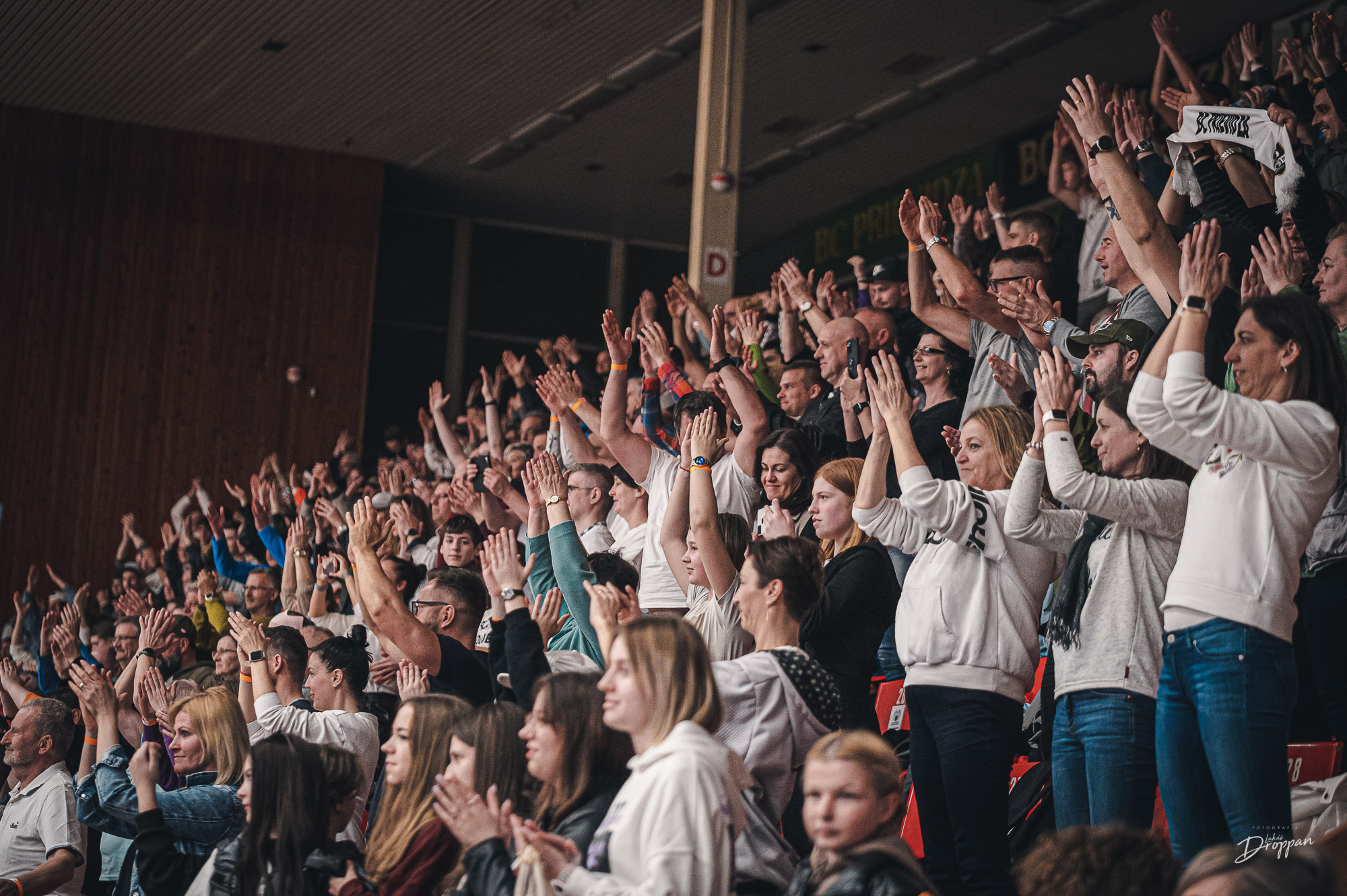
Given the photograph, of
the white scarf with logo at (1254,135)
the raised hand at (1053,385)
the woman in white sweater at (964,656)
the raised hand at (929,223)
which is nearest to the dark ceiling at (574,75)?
the raised hand at (929,223)

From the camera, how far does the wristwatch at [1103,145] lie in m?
3.41

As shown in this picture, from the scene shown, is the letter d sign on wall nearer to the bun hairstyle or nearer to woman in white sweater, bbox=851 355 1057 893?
the bun hairstyle

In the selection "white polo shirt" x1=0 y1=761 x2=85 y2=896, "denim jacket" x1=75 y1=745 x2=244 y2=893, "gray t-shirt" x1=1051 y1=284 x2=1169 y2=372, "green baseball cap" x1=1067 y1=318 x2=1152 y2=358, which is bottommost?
"white polo shirt" x1=0 y1=761 x2=85 y2=896

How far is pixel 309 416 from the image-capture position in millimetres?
12164

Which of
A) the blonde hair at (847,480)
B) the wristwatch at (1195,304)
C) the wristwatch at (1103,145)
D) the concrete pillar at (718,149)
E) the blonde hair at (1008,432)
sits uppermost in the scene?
the concrete pillar at (718,149)

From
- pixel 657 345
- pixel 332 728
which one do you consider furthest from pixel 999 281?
pixel 332 728

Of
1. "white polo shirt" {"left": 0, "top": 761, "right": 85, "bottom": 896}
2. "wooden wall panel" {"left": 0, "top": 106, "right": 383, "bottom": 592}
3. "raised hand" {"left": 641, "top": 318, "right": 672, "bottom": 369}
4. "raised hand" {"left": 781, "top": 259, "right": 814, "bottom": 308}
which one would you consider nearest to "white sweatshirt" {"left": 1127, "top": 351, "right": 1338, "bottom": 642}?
"raised hand" {"left": 641, "top": 318, "right": 672, "bottom": 369}

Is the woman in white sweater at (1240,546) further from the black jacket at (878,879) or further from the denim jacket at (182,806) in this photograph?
the denim jacket at (182,806)

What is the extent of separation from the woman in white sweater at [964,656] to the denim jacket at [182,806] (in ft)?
5.40

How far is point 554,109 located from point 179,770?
798 cm

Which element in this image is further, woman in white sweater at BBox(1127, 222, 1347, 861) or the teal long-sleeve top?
the teal long-sleeve top

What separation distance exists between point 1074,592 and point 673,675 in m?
1.02

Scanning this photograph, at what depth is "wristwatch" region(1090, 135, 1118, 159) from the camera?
3.41 m

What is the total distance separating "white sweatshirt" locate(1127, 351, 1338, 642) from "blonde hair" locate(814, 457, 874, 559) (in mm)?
999
